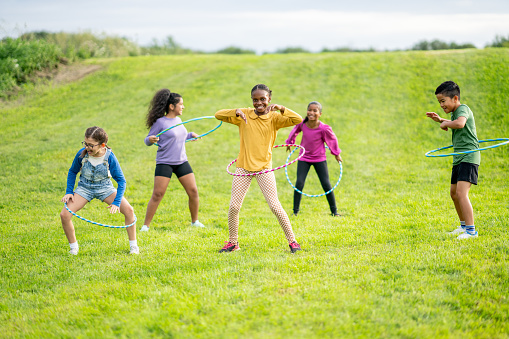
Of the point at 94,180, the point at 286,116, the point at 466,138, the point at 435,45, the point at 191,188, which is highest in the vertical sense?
the point at 435,45

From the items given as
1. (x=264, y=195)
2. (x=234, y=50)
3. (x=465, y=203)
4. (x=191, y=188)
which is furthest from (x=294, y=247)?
(x=234, y=50)

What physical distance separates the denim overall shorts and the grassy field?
3.09 feet

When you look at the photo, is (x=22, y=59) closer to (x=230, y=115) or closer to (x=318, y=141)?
(x=318, y=141)

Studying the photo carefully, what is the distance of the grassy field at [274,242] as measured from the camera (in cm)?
407

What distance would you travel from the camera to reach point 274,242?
6379mm

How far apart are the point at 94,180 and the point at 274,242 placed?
2.81 meters

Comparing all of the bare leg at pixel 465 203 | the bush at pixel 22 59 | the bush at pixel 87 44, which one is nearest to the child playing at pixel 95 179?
Answer: the bare leg at pixel 465 203

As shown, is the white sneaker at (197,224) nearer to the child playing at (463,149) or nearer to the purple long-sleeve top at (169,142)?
the purple long-sleeve top at (169,142)

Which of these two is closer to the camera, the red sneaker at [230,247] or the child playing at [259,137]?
the child playing at [259,137]

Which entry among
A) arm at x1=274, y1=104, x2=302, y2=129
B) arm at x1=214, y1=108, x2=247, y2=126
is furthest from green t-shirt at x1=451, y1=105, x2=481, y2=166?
arm at x1=214, y1=108, x2=247, y2=126

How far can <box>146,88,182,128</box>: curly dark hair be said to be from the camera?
729 cm

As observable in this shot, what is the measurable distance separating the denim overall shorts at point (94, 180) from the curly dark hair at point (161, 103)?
155cm

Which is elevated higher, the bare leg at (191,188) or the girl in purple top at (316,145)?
the girl in purple top at (316,145)

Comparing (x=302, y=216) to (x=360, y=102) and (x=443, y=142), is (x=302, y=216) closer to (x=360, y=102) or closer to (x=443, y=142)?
(x=443, y=142)
